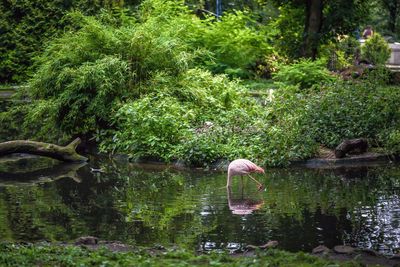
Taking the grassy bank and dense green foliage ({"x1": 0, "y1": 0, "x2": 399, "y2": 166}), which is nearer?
the grassy bank

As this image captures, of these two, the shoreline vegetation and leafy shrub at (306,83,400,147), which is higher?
leafy shrub at (306,83,400,147)

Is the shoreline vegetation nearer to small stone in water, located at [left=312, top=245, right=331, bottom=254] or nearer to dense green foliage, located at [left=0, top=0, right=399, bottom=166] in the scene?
small stone in water, located at [left=312, top=245, right=331, bottom=254]

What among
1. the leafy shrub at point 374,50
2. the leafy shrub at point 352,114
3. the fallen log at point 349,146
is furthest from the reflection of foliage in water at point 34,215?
the leafy shrub at point 374,50

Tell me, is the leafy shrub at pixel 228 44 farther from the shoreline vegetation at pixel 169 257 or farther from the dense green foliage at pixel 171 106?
the shoreline vegetation at pixel 169 257

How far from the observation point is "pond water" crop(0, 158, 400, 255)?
383 inches

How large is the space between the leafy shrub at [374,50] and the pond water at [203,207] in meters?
12.1

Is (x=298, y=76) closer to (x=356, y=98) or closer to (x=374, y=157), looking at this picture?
(x=356, y=98)

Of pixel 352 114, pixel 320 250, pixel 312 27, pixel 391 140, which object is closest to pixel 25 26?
pixel 312 27

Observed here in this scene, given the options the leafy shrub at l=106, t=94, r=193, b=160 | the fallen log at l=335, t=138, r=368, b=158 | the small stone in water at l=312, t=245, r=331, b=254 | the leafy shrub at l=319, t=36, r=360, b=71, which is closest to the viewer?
the small stone in water at l=312, t=245, r=331, b=254

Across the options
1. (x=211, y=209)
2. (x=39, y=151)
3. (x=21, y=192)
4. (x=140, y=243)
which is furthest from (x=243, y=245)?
(x=39, y=151)

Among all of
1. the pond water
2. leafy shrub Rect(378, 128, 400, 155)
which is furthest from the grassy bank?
leafy shrub Rect(378, 128, 400, 155)

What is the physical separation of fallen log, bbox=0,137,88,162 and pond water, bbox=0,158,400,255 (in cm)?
55

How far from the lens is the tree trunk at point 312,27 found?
24891mm

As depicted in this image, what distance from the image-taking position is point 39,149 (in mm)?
16297
